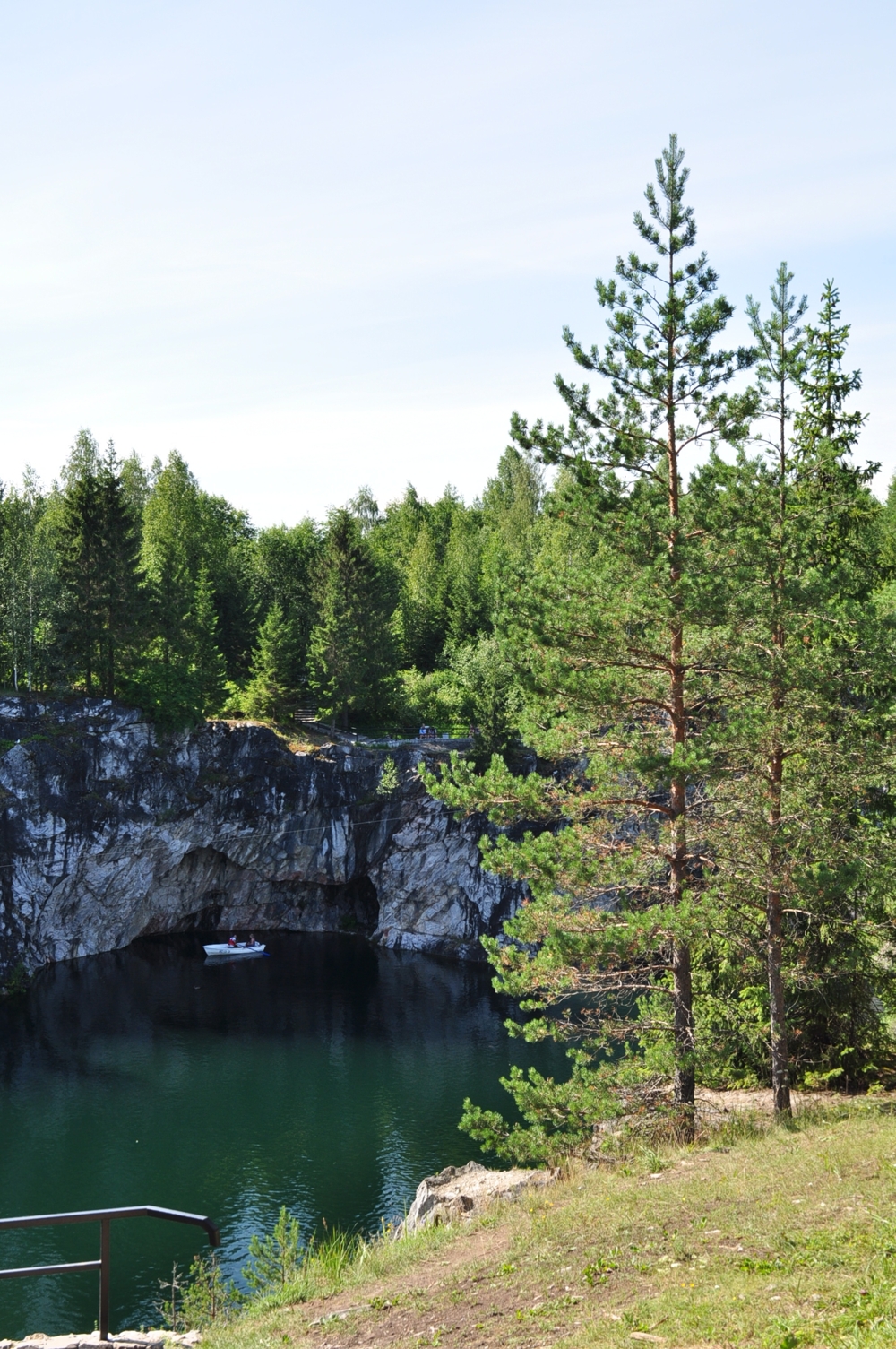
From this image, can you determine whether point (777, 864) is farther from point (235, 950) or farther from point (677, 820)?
point (235, 950)

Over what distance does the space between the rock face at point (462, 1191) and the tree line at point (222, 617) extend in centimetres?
2213

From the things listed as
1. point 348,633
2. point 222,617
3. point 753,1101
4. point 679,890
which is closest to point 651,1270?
point 679,890

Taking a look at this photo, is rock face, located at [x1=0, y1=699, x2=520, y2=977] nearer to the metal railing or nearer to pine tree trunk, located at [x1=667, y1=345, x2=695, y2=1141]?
pine tree trunk, located at [x1=667, y1=345, x2=695, y2=1141]

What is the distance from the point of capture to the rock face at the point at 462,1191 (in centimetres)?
1619

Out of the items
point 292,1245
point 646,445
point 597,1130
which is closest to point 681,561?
point 646,445

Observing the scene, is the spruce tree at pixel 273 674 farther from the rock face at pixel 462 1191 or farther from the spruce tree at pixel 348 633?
the rock face at pixel 462 1191

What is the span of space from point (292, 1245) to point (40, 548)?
42722 mm

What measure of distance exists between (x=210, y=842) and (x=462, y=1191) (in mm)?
37861

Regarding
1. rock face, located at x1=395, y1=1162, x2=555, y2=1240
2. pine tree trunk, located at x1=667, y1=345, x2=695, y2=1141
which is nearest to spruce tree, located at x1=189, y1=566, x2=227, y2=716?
rock face, located at x1=395, y1=1162, x2=555, y2=1240

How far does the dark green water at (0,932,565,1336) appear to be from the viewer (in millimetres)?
26078

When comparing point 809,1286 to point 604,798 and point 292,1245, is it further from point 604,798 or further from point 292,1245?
point 604,798

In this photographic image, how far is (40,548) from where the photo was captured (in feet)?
167

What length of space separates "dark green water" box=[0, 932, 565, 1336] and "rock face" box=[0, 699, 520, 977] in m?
2.66

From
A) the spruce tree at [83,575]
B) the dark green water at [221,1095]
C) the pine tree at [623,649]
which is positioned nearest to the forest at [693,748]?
the pine tree at [623,649]
